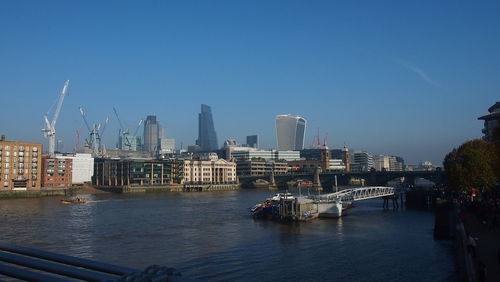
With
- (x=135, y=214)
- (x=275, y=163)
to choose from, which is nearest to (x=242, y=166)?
(x=275, y=163)

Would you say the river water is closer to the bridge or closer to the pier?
the pier

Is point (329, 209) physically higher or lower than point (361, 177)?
lower

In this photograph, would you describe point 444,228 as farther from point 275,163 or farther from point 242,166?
point 275,163

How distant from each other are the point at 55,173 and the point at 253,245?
3258 inches

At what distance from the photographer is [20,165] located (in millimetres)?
84312

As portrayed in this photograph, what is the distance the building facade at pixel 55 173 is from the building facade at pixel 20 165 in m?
8.51

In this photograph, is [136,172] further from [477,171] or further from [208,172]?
[477,171]

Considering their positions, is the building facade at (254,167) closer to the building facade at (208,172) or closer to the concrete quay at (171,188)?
the building facade at (208,172)

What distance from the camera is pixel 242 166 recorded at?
159250 mm

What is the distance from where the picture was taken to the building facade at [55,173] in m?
95.6

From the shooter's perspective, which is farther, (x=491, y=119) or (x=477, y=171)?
(x=491, y=119)

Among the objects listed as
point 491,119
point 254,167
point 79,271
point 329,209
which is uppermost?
point 491,119

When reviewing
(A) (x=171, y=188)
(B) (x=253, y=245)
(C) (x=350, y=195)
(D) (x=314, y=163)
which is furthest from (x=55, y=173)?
(D) (x=314, y=163)

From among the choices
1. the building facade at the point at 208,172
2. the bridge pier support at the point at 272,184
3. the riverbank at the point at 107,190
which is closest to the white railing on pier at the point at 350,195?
the riverbank at the point at 107,190
